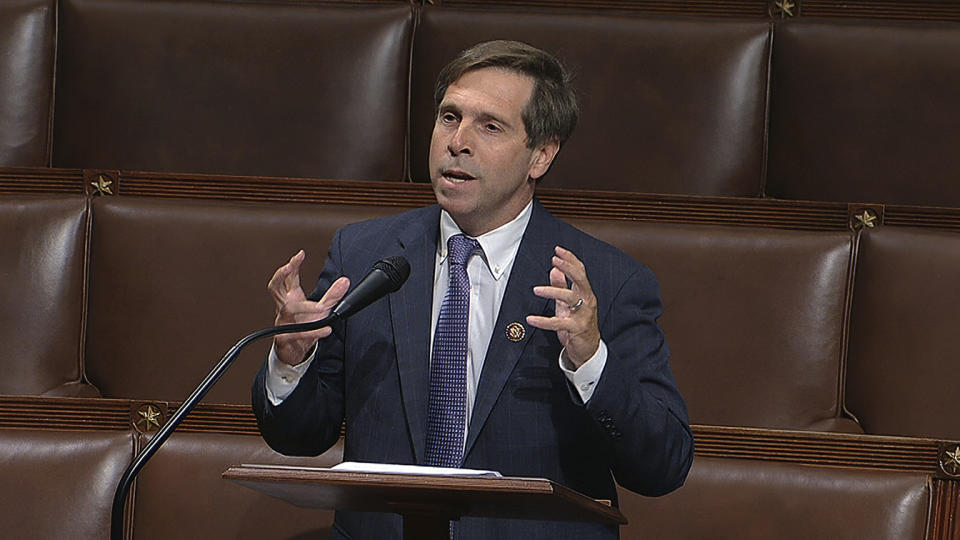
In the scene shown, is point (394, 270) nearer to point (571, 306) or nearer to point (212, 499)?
point (571, 306)

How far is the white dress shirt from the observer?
646 millimetres

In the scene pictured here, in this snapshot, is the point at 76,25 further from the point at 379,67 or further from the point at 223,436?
the point at 223,436

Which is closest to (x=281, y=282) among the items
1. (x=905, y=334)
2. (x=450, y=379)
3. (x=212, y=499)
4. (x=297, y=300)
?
(x=297, y=300)

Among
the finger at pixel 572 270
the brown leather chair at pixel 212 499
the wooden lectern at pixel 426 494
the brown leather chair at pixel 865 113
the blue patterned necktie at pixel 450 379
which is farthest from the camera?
the brown leather chair at pixel 865 113

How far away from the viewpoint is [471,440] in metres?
0.65

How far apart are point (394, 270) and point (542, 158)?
0.58ft

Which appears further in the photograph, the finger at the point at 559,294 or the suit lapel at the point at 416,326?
the suit lapel at the point at 416,326

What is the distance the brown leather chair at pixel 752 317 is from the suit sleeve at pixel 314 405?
23cm

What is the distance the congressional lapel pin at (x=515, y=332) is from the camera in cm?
67

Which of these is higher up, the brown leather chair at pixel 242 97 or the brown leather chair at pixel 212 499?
the brown leather chair at pixel 242 97

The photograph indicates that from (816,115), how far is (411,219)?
14.5 inches

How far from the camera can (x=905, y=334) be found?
2.77 ft

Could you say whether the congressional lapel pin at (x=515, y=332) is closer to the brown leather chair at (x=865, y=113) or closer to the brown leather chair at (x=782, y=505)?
the brown leather chair at (x=782, y=505)

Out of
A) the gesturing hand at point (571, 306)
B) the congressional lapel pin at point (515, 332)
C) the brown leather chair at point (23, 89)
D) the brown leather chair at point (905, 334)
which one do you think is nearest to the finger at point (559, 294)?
the gesturing hand at point (571, 306)
